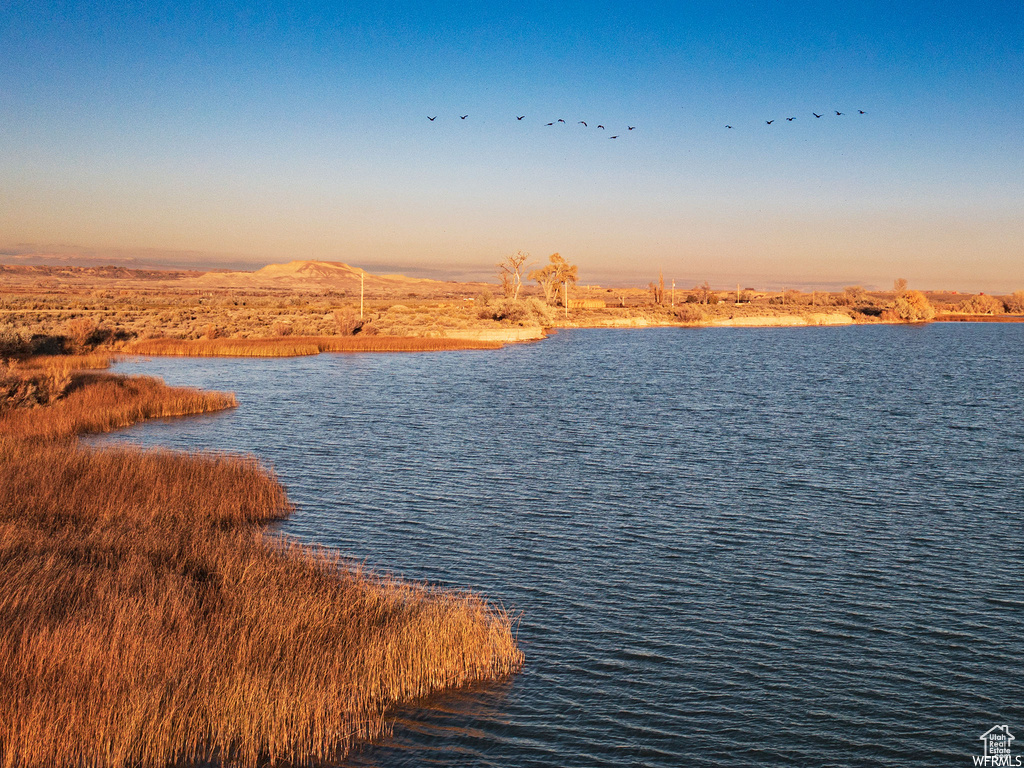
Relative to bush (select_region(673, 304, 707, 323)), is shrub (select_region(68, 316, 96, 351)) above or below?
below

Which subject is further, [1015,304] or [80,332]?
[1015,304]

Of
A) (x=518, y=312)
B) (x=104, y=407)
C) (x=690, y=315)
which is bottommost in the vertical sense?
(x=104, y=407)

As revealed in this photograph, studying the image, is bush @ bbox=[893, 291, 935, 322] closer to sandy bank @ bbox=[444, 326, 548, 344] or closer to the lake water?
sandy bank @ bbox=[444, 326, 548, 344]

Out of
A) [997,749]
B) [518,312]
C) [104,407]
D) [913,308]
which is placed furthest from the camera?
[913,308]

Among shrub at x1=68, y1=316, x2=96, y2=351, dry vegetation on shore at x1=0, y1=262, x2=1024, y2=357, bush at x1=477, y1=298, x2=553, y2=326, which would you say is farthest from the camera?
bush at x1=477, y1=298, x2=553, y2=326

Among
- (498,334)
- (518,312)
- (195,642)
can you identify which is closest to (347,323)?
(498,334)

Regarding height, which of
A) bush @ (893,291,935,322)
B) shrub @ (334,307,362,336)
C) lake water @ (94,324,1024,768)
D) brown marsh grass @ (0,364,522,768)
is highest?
bush @ (893,291,935,322)

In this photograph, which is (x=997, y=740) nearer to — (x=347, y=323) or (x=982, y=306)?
(x=347, y=323)

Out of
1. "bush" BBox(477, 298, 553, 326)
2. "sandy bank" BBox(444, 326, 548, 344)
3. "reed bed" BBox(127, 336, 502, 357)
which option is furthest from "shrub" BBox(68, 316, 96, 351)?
"bush" BBox(477, 298, 553, 326)
